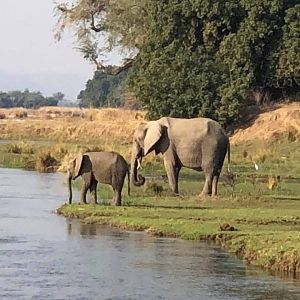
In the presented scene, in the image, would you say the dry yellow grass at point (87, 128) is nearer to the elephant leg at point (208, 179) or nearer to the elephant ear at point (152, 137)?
the elephant ear at point (152, 137)

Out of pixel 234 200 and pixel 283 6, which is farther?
pixel 283 6

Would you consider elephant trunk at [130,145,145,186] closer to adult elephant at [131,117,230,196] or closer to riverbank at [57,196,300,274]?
adult elephant at [131,117,230,196]

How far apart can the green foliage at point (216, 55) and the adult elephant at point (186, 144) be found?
19255 mm

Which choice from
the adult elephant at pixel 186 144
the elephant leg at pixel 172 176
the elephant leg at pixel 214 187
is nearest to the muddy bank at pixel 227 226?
the elephant leg at pixel 214 187

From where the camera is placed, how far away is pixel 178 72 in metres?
48.9

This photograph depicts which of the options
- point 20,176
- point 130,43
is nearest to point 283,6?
point 130,43

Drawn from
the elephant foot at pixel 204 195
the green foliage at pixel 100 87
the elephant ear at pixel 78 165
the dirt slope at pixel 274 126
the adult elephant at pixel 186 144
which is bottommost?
the elephant foot at pixel 204 195

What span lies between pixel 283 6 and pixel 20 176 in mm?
19541

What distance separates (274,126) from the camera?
49.0 m

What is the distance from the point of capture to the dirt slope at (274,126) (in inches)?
1875

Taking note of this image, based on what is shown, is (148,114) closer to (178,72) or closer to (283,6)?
(178,72)

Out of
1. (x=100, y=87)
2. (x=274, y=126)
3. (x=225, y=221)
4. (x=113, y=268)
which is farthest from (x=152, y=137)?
(x=100, y=87)

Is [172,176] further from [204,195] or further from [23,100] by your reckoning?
[23,100]

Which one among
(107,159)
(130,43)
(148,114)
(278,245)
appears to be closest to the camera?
(278,245)
